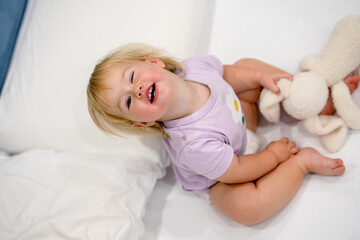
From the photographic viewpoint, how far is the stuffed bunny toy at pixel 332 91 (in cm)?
79

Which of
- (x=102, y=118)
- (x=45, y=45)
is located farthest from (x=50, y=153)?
(x=45, y=45)

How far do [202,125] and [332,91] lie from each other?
40cm

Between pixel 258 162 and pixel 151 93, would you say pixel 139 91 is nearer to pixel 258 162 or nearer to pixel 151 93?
pixel 151 93

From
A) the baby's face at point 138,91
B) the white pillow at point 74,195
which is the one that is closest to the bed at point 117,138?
the white pillow at point 74,195

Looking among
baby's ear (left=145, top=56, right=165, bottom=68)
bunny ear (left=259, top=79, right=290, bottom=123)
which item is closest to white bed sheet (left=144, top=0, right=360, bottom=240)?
bunny ear (left=259, top=79, right=290, bottom=123)

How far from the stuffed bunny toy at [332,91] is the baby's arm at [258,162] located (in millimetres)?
94

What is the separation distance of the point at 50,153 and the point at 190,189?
0.47 metres

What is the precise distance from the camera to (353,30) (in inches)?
30.9

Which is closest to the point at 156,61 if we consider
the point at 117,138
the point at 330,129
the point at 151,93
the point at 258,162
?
the point at 151,93

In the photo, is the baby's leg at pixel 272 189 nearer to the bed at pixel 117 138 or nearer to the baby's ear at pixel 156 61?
the bed at pixel 117 138

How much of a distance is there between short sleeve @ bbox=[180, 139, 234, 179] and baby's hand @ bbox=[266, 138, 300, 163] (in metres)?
0.18

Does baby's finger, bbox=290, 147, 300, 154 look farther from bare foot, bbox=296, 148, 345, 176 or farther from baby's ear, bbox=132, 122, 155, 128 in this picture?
baby's ear, bbox=132, 122, 155, 128

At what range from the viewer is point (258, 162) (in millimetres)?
837

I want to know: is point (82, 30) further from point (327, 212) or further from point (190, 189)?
point (327, 212)
